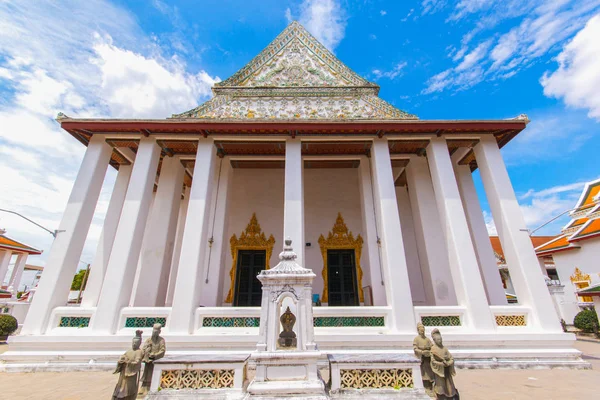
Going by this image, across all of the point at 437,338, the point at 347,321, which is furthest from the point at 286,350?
the point at 347,321

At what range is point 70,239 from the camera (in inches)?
222

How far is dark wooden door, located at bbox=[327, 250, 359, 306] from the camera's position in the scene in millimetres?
7890

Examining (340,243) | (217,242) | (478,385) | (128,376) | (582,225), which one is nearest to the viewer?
(128,376)

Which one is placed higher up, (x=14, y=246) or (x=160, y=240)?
(x=14, y=246)

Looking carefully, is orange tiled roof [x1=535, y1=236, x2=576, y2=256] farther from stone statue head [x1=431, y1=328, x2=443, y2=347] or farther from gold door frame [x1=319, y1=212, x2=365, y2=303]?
stone statue head [x1=431, y1=328, x2=443, y2=347]

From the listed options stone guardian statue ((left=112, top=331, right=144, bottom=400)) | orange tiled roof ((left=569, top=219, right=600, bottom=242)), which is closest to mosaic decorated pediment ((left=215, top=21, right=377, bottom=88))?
stone guardian statue ((left=112, top=331, right=144, bottom=400))

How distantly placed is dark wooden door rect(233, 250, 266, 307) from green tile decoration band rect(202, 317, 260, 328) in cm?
229

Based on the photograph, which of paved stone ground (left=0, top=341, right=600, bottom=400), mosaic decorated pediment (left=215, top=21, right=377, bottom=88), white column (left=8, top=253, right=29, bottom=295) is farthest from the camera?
white column (left=8, top=253, right=29, bottom=295)

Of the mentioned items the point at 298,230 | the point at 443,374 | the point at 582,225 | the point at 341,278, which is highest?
the point at 582,225

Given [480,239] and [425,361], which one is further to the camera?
[480,239]

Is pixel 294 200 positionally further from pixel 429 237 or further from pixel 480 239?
pixel 480 239

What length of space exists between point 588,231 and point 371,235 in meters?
11.2

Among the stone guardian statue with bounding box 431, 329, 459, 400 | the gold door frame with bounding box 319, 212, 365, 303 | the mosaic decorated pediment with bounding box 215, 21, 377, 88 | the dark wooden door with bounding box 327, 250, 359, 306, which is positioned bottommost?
the stone guardian statue with bounding box 431, 329, 459, 400

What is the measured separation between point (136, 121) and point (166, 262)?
3.48 metres
